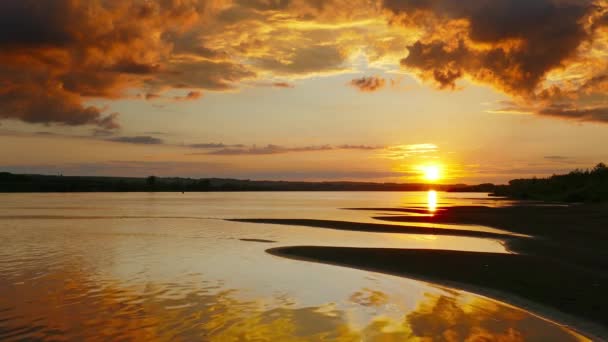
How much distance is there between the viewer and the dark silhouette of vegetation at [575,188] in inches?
3172

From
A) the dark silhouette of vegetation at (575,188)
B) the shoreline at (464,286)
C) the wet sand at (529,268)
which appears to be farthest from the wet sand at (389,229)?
the dark silhouette of vegetation at (575,188)

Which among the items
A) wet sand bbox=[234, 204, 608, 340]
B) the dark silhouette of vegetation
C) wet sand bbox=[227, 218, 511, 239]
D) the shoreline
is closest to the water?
the shoreline

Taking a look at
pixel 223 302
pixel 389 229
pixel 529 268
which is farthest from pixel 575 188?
pixel 223 302

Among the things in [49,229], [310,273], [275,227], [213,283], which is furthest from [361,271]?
[49,229]

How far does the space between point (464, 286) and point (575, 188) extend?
87.7m

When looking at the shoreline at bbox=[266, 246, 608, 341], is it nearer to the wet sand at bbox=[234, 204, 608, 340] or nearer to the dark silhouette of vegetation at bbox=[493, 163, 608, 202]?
the wet sand at bbox=[234, 204, 608, 340]

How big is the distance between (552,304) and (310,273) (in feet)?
30.7

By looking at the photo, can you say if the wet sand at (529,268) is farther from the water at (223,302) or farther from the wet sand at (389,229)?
the water at (223,302)

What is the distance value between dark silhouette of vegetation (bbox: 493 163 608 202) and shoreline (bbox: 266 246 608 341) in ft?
214

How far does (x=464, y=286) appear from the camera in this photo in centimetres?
1709

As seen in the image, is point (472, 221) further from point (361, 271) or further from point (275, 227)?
point (361, 271)

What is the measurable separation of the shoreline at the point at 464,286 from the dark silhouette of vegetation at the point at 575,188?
6516cm

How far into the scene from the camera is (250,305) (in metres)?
14.9

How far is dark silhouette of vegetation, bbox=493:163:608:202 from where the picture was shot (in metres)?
80.6
